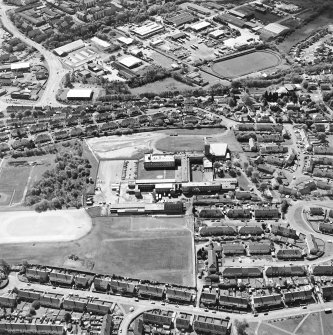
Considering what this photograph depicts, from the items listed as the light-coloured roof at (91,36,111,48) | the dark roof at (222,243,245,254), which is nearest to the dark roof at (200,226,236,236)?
the dark roof at (222,243,245,254)

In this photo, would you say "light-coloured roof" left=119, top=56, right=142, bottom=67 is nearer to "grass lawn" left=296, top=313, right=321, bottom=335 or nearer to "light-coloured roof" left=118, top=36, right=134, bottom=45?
"light-coloured roof" left=118, top=36, right=134, bottom=45

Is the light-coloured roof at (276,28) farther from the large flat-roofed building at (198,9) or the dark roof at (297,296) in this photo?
the dark roof at (297,296)

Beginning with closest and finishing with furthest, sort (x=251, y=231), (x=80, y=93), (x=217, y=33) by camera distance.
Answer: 1. (x=251, y=231)
2. (x=80, y=93)
3. (x=217, y=33)

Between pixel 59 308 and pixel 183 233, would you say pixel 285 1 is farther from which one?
pixel 59 308

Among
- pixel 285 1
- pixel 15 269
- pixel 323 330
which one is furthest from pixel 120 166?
pixel 285 1

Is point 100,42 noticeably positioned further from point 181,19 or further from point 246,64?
point 246,64

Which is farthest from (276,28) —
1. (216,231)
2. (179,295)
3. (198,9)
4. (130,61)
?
(179,295)
